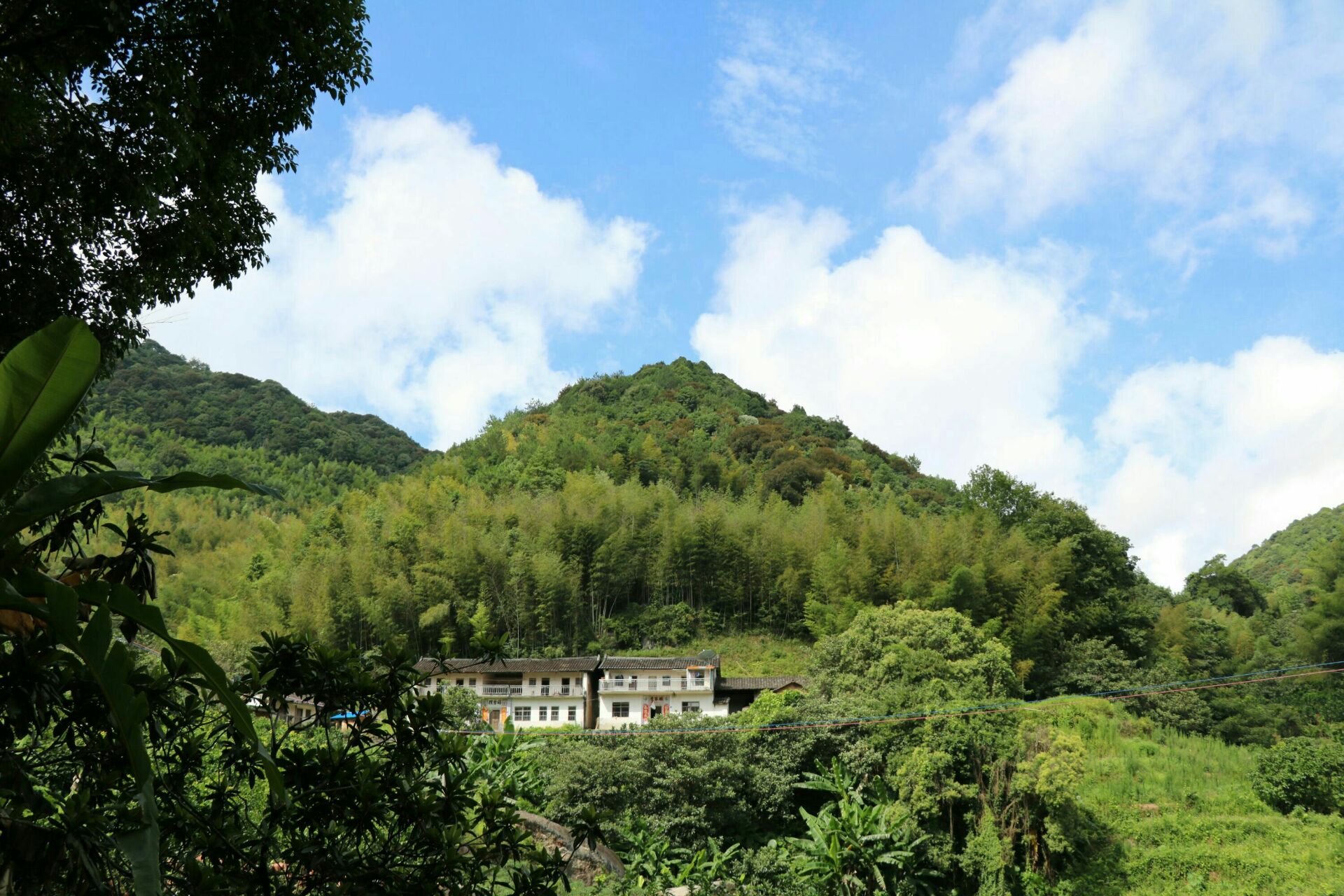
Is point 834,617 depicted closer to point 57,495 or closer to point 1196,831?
point 1196,831

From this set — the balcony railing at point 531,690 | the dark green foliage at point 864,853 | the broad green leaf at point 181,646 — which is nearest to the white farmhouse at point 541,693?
the balcony railing at point 531,690

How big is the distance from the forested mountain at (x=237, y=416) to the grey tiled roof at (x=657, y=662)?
93.5ft

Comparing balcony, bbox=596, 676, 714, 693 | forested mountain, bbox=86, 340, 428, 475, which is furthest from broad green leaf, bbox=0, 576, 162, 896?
forested mountain, bbox=86, 340, 428, 475

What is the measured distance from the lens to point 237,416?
45.8 metres

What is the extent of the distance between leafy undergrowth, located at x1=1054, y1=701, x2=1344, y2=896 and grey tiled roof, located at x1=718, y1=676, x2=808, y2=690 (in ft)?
18.5

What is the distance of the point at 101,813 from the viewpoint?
1.83m

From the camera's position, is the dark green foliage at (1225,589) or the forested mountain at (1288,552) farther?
the forested mountain at (1288,552)

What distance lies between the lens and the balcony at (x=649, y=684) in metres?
20.5

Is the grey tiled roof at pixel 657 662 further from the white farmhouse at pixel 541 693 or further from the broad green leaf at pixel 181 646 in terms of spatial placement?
the broad green leaf at pixel 181 646

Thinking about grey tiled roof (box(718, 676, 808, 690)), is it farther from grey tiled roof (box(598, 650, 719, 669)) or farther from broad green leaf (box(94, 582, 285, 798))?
broad green leaf (box(94, 582, 285, 798))

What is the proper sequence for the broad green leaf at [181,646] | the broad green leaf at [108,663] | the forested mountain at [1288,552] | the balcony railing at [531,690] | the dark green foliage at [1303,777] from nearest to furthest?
the broad green leaf at [108,663] < the broad green leaf at [181,646] < the dark green foliage at [1303,777] < the balcony railing at [531,690] < the forested mountain at [1288,552]

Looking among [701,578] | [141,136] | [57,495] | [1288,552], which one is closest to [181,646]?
[57,495]

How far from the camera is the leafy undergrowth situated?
12.9 m

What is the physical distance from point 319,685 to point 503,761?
11.2 meters
